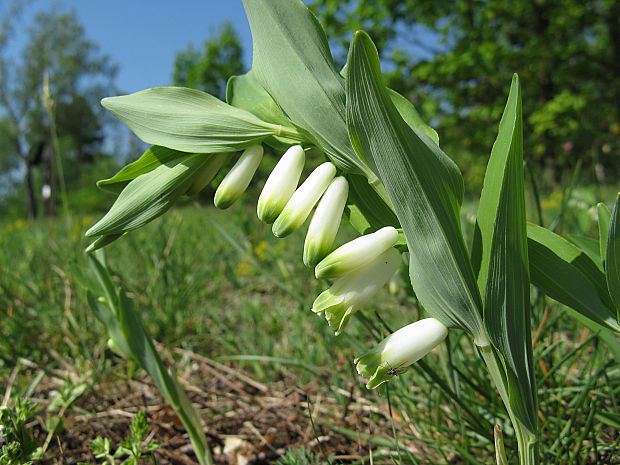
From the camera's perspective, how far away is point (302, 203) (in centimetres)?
44

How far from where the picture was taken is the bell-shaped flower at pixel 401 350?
1.34 ft

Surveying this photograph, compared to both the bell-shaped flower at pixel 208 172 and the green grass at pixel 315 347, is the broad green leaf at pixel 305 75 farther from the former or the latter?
the green grass at pixel 315 347

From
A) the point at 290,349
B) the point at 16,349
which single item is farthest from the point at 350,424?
the point at 16,349

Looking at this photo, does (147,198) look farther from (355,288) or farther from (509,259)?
(509,259)

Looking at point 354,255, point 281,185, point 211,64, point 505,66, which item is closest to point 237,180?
point 281,185

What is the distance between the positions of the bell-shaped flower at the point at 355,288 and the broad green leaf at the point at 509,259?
0.09m

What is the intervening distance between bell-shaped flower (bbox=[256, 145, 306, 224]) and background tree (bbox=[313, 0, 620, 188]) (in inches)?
379

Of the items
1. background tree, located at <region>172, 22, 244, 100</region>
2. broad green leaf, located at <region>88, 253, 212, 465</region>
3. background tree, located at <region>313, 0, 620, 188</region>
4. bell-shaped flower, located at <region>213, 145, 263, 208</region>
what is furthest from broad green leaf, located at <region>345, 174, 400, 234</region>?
background tree, located at <region>172, 22, 244, 100</region>

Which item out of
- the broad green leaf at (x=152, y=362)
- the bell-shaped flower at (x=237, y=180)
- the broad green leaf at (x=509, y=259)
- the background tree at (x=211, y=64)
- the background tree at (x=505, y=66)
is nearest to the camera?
the broad green leaf at (x=509, y=259)

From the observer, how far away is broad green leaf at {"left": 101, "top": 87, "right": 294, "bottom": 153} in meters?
0.47

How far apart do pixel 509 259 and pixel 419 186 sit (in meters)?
0.10

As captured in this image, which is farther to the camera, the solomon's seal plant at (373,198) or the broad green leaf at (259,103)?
the broad green leaf at (259,103)

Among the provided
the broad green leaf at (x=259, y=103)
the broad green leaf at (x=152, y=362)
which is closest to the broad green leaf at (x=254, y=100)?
the broad green leaf at (x=259, y=103)

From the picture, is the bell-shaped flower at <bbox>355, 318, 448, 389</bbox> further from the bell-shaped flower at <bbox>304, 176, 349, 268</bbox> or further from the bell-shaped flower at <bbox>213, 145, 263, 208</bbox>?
the bell-shaped flower at <bbox>213, 145, 263, 208</bbox>
